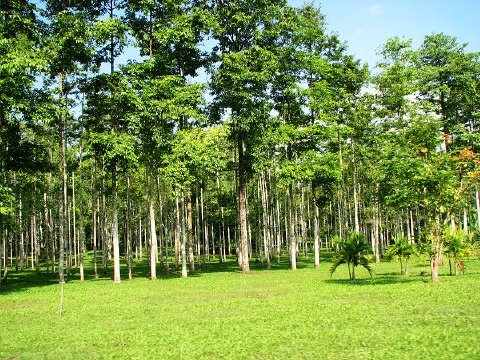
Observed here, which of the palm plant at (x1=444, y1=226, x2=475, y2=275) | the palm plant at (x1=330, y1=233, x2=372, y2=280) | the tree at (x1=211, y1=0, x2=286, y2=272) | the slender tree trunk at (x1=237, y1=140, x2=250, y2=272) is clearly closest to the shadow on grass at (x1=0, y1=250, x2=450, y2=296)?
the palm plant at (x1=330, y1=233, x2=372, y2=280)

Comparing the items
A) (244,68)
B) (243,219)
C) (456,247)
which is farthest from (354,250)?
(244,68)

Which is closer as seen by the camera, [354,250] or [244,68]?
[354,250]

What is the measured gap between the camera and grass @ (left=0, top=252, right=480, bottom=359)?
36.3 ft

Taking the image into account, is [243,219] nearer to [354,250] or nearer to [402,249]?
[354,250]

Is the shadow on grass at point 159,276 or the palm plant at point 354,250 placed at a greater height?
the palm plant at point 354,250

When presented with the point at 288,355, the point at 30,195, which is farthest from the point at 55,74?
the point at 288,355

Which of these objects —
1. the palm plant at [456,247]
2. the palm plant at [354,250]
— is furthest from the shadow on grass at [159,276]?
the palm plant at [456,247]

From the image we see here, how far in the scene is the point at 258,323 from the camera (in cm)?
1434

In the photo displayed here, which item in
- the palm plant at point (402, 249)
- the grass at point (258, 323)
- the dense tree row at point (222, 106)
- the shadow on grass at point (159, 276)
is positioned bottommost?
the shadow on grass at point (159, 276)

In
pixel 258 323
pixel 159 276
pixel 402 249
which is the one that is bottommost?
pixel 159 276

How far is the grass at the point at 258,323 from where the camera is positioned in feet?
36.3

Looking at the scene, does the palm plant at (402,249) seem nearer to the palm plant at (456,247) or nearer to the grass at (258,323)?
the palm plant at (456,247)

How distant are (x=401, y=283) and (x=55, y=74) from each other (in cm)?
2520

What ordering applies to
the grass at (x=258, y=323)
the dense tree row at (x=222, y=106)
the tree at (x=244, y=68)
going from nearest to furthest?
the grass at (x=258, y=323), the dense tree row at (x=222, y=106), the tree at (x=244, y=68)
